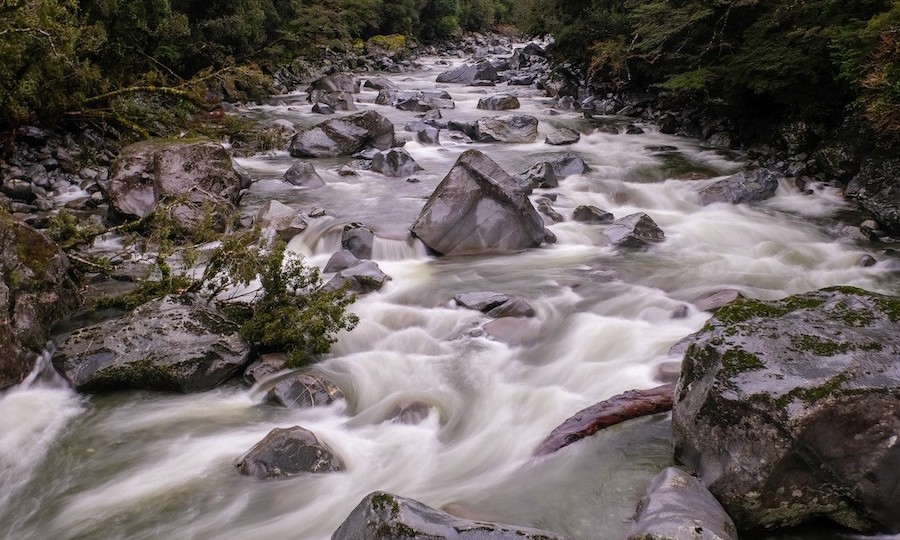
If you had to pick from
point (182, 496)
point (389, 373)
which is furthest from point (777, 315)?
point (182, 496)

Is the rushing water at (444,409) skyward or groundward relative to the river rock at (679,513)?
groundward

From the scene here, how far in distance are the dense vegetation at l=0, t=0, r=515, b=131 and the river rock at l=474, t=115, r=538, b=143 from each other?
5.64 metres

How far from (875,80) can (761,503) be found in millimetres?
7256

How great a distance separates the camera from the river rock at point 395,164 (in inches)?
492

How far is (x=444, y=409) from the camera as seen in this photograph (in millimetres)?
5102

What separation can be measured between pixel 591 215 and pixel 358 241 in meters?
3.73

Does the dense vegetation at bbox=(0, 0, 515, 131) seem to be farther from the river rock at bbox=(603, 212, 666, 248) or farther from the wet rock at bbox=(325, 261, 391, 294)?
the river rock at bbox=(603, 212, 666, 248)

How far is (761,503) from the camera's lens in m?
3.23

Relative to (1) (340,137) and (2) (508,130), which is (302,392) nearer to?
(1) (340,137)

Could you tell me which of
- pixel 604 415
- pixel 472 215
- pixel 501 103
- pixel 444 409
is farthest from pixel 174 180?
pixel 501 103

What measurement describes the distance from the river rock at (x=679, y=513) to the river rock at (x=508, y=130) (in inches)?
498

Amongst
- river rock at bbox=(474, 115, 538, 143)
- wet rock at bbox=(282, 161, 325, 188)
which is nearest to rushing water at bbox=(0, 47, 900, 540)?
wet rock at bbox=(282, 161, 325, 188)

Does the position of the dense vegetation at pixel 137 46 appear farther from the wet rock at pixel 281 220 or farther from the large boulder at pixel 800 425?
the large boulder at pixel 800 425

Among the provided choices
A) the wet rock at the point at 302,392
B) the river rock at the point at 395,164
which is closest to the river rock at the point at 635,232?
the river rock at the point at 395,164
